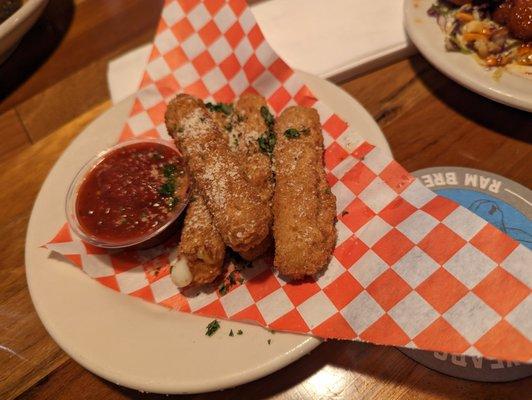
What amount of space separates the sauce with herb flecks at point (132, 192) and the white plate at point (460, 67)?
4.39ft

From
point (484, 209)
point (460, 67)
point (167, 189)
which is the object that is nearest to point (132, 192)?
point (167, 189)

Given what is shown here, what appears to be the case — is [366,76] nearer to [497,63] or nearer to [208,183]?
[497,63]

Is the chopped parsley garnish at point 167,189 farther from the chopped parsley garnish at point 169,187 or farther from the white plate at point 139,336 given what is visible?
the white plate at point 139,336

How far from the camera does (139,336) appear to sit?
1571 mm

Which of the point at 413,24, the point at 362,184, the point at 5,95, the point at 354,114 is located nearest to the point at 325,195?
the point at 362,184

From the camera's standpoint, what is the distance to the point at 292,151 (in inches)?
74.3

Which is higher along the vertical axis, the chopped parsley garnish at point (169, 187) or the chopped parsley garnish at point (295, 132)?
the chopped parsley garnish at point (169, 187)

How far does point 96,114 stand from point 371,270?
6.41 ft

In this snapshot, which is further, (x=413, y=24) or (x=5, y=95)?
(x=5, y=95)

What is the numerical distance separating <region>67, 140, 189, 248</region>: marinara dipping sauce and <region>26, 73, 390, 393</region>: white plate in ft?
0.53

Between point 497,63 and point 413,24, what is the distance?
1.61ft

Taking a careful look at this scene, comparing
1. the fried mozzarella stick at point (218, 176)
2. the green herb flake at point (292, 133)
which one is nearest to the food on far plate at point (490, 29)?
the green herb flake at point (292, 133)

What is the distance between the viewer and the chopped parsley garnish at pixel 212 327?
1.54 metres

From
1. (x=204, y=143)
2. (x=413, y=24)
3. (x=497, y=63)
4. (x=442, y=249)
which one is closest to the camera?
(x=442, y=249)
